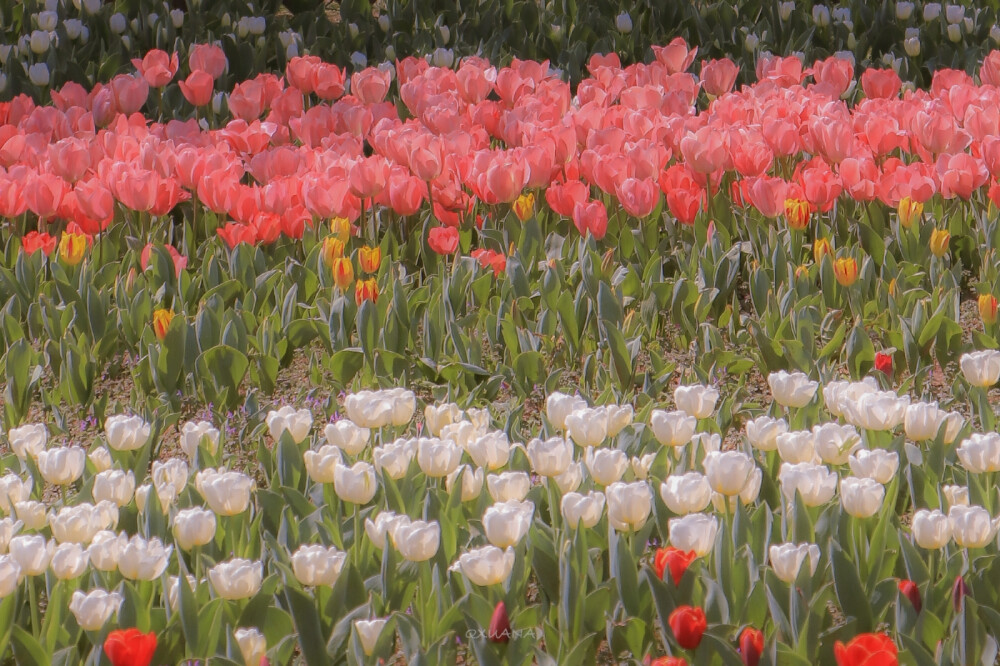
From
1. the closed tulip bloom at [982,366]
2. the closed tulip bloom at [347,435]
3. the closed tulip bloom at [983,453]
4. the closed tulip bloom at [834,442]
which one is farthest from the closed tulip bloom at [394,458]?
the closed tulip bloom at [982,366]

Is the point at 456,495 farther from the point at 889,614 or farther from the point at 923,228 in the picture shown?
the point at 923,228

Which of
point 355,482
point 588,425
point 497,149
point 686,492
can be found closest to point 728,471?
point 686,492

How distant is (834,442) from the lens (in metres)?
2.25

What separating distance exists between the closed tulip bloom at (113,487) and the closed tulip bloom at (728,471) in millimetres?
1043

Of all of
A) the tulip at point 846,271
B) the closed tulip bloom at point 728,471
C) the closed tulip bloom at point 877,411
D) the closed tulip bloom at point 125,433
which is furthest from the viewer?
the tulip at point 846,271

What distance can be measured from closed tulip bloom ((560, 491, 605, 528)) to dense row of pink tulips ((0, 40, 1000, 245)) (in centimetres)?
184

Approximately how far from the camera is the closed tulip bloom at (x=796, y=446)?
228 centimetres

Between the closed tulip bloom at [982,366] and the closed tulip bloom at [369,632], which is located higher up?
the closed tulip bloom at [982,366]

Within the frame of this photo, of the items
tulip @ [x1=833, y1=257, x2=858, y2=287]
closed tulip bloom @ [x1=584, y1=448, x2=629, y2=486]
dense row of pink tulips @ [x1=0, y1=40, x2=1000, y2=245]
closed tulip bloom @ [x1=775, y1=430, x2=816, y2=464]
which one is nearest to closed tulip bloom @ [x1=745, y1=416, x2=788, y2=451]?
closed tulip bloom @ [x1=775, y1=430, x2=816, y2=464]

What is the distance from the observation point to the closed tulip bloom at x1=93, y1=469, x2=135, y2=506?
87.8 inches

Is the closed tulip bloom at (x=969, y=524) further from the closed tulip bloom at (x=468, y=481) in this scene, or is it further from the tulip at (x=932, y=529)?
the closed tulip bloom at (x=468, y=481)

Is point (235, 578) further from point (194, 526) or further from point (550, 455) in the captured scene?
point (550, 455)

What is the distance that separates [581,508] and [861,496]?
1.56ft

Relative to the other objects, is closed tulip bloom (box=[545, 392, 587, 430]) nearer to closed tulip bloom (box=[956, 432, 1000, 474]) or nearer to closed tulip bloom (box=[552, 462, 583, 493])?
closed tulip bloom (box=[552, 462, 583, 493])
